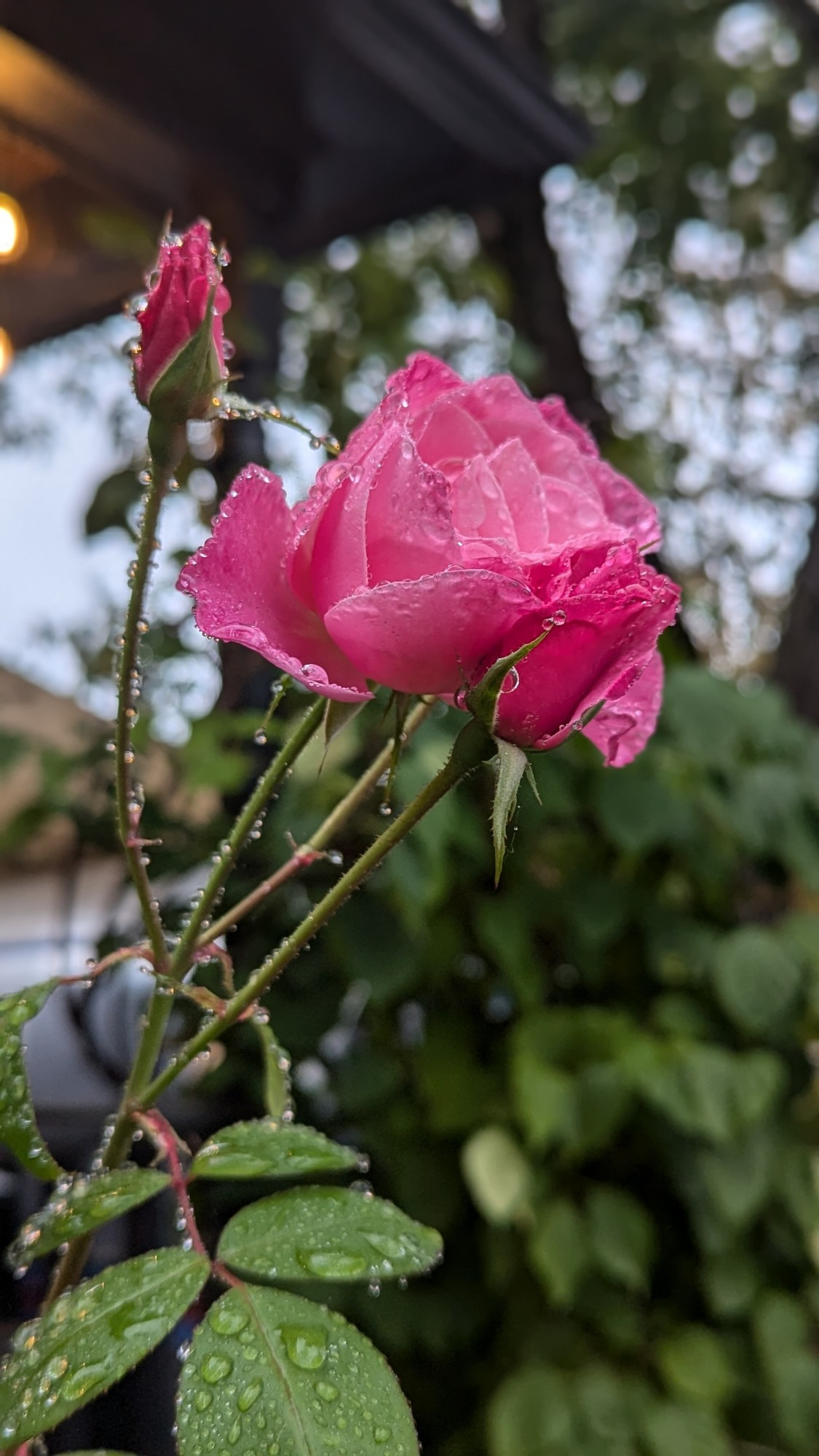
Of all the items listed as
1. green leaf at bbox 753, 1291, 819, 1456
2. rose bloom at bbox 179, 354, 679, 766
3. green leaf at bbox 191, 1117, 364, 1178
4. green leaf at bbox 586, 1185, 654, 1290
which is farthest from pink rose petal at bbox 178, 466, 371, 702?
green leaf at bbox 753, 1291, 819, 1456

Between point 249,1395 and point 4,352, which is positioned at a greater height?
point 4,352

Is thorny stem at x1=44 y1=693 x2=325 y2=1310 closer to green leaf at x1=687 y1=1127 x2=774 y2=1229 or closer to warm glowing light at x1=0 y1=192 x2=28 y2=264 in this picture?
green leaf at x1=687 y1=1127 x2=774 y2=1229

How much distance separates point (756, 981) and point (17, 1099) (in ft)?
2.97

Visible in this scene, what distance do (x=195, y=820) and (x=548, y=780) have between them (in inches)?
13.4

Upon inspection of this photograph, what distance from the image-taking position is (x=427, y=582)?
0.21 meters

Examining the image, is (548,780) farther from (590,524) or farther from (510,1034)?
(590,524)

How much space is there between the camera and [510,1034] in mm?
1079

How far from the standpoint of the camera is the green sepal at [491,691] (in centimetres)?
21

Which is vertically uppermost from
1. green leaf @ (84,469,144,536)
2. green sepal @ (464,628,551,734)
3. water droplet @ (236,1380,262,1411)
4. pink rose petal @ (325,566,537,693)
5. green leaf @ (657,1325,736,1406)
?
green leaf @ (84,469,144,536)

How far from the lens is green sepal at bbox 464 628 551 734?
0.21m

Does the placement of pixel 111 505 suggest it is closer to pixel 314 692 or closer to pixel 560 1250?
pixel 560 1250

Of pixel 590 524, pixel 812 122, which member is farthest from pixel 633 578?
pixel 812 122

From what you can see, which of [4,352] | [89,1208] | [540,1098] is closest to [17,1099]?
[89,1208]

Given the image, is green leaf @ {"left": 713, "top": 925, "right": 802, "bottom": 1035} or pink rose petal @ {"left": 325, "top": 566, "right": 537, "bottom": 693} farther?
green leaf @ {"left": 713, "top": 925, "right": 802, "bottom": 1035}
